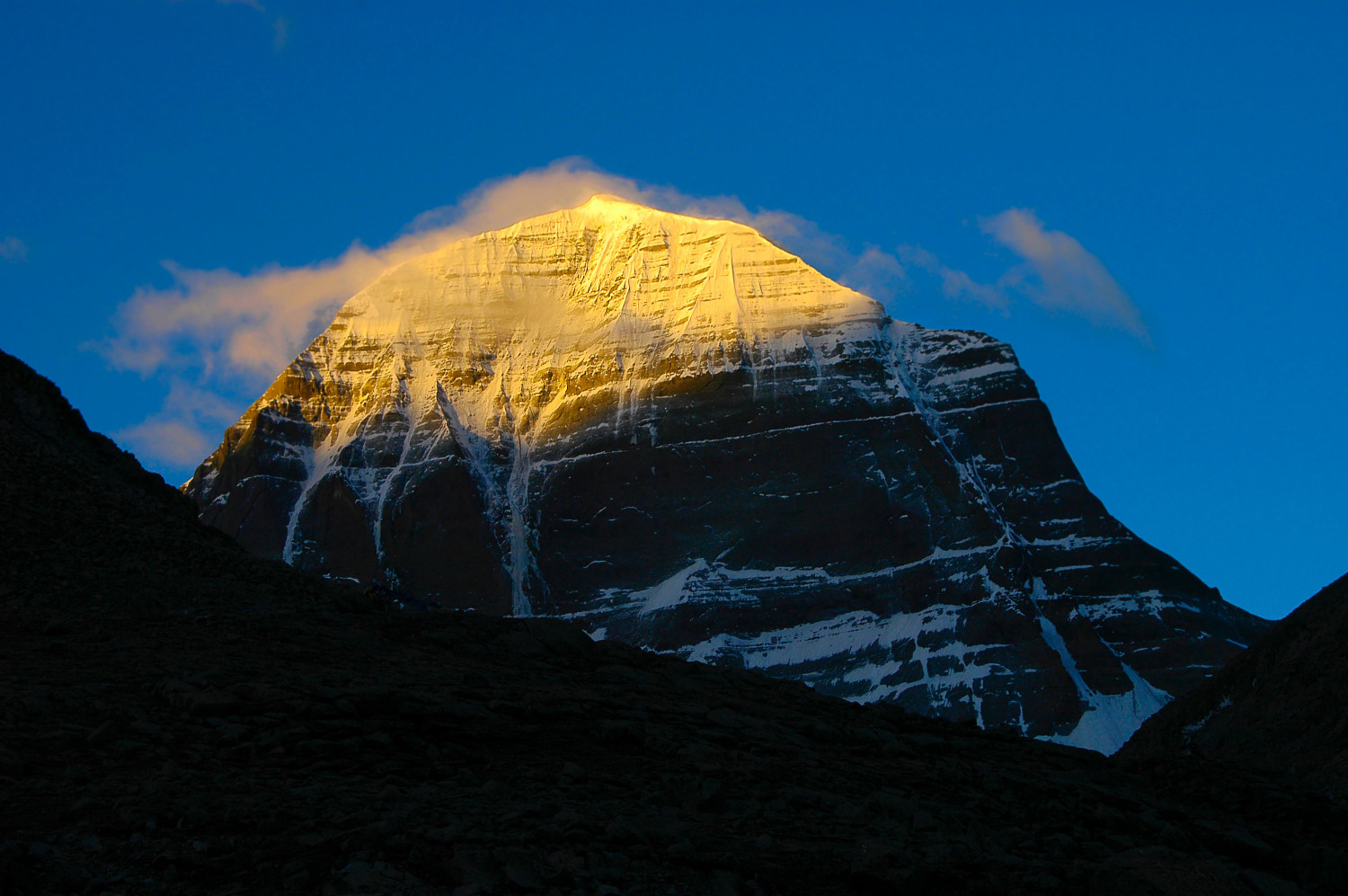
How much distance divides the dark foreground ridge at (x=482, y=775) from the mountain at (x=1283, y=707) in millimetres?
14332

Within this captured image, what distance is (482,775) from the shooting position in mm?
22016

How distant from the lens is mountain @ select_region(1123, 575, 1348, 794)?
140 feet

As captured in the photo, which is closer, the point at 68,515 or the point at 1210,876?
the point at 1210,876

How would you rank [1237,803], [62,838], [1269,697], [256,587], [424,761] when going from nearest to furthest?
[62,838] → [424,761] → [1237,803] → [256,587] → [1269,697]

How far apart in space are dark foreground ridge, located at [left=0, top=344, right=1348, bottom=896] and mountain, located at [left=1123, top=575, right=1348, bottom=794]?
564 inches

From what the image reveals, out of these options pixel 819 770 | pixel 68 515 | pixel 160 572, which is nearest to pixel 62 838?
pixel 819 770

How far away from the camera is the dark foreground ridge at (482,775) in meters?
18.2

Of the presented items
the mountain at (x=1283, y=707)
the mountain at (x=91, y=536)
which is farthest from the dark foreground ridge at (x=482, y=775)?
the mountain at (x=1283, y=707)

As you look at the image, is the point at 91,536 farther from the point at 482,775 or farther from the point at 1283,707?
the point at 1283,707

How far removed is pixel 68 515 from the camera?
34.2 metres

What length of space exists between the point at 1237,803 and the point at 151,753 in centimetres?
1812

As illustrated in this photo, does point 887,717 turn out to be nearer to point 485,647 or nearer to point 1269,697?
point 485,647

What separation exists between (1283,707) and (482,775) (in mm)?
31777

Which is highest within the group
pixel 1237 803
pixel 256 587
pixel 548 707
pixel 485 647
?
pixel 256 587
